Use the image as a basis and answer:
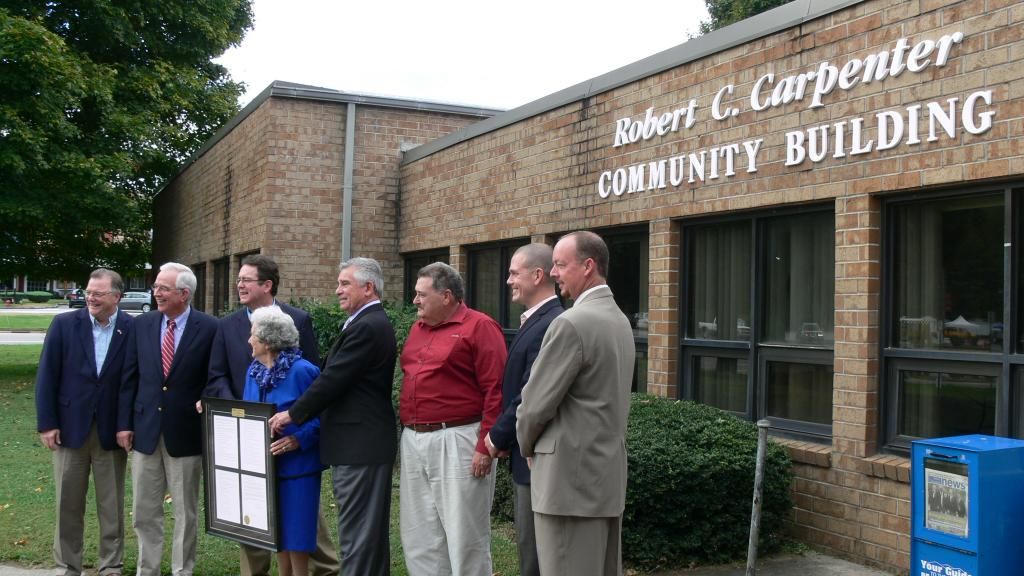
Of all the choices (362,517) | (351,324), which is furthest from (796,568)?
(351,324)

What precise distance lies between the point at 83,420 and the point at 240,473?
137 cm

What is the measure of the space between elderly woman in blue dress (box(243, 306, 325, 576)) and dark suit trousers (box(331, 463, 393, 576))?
185mm

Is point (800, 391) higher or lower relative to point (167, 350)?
lower

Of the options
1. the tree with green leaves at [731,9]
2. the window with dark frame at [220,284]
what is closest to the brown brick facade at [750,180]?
the window with dark frame at [220,284]

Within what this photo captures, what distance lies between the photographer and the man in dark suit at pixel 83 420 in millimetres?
6242

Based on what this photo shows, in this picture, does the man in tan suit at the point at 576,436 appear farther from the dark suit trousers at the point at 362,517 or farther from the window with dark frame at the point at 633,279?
the window with dark frame at the point at 633,279

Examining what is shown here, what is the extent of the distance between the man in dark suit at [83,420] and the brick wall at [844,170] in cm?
466

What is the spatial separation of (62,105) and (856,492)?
16109 mm

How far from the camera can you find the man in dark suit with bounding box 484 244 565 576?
16.4 ft

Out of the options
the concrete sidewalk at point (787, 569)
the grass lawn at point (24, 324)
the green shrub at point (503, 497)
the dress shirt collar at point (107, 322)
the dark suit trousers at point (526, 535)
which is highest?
the dress shirt collar at point (107, 322)

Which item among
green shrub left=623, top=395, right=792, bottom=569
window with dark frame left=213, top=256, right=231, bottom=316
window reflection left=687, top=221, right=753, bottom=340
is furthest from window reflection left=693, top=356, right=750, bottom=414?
window with dark frame left=213, top=256, right=231, bottom=316

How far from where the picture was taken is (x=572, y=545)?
4.41m

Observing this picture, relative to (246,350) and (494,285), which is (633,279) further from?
(246,350)

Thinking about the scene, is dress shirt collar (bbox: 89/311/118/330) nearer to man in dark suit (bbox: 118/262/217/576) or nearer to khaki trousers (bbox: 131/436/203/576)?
man in dark suit (bbox: 118/262/217/576)
